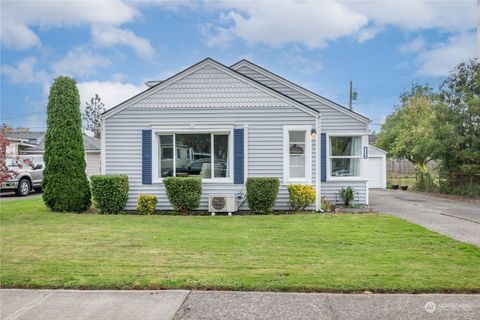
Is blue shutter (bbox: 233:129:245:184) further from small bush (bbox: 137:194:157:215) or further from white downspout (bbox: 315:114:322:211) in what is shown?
small bush (bbox: 137:194:157:215)

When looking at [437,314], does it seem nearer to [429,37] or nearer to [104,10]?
[104,10]

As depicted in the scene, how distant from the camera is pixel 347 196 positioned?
43.0 ft

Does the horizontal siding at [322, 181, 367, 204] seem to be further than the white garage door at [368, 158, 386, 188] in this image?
No

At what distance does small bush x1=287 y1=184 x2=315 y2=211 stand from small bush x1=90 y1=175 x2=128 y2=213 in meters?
4.92

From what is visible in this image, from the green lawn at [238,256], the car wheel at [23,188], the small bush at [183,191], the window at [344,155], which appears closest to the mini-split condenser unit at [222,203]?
the small bush at [183,191]

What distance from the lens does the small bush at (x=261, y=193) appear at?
427 inches

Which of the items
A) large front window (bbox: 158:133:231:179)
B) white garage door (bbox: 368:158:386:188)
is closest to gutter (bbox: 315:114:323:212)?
large front window (bbox: 158:133:231:179)

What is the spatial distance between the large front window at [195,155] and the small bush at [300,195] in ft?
6.54

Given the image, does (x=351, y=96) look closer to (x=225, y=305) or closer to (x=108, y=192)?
(x=108, y=192)

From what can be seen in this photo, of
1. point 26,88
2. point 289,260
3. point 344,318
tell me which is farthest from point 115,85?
point 344,318

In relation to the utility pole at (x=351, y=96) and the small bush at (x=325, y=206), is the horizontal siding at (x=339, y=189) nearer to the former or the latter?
the small bush at (x=325, y=206)

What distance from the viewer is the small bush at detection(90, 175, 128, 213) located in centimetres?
1097

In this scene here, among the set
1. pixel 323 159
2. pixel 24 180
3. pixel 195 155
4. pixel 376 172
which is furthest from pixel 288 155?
pixel 376 172

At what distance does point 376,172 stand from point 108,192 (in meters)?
18.7
